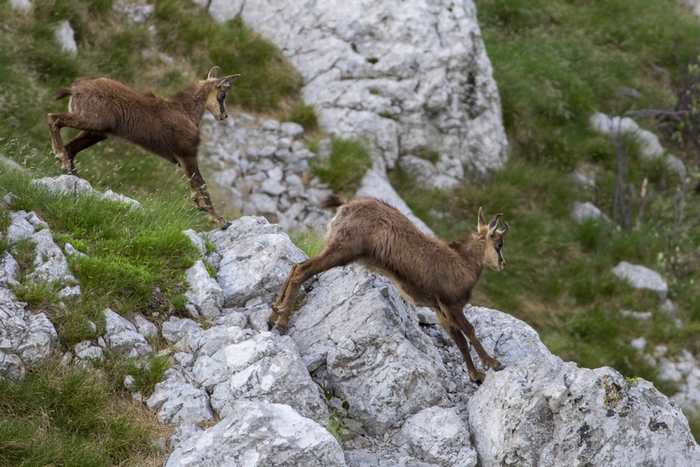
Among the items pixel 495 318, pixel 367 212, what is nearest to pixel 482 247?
pixel 495 318

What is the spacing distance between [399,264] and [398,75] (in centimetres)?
723

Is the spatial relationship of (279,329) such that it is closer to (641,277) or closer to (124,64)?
(124,64)

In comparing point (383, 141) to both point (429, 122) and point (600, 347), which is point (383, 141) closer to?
point (429, 122)

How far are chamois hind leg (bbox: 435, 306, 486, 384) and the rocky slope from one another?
0.14m

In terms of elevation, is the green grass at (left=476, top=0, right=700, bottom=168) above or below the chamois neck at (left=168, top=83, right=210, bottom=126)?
below

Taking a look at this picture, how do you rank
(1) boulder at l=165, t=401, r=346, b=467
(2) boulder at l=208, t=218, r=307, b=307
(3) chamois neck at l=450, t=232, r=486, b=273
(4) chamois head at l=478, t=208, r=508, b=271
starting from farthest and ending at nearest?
1. (4) chamois head at l=478, t=208, r=508, b=271
2. (3) chamois neck at l=450, t=232, r=486, b=273
3. (2) boulder at l=208, t=218, r=307, b=307
4. (1) boulder at l=165, t=401, r=346, b=467

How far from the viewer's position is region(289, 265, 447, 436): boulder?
5699 mm

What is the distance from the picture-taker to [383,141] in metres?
12.6

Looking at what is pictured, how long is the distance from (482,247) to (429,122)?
6298mm

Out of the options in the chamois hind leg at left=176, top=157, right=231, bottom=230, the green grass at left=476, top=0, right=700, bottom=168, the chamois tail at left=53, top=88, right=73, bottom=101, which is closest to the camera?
the chamois tail at left=53, top=88, right=73, bottom=101

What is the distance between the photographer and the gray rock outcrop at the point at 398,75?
12742 mm

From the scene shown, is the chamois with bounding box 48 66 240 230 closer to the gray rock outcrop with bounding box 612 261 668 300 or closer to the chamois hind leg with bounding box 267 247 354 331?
the chamois hind leg with bounding box 267 247 354 331

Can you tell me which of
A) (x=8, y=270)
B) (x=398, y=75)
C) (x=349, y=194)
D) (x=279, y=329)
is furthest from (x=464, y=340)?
(x=398, y=75)

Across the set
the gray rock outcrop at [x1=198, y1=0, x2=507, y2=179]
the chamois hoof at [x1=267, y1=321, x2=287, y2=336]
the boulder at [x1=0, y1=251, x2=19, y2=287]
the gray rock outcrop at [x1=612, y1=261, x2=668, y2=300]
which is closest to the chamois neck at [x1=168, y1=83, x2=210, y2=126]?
the boulder at [x1=0, y1=251, x2=19, y2=287]
